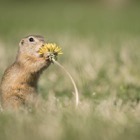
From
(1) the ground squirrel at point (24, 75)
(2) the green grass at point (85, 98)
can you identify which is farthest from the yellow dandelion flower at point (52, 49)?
(2) the green grass at point (85, 98)

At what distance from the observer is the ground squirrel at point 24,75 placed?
18.5 feet

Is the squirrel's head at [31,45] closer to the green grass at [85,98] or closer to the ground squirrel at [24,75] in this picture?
the ground squirrel at [24,75]

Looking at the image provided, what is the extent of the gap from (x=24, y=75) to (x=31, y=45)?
331 mm

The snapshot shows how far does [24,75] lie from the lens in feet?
19.1

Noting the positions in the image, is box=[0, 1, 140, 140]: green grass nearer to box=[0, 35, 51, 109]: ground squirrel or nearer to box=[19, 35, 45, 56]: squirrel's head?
box=[0, 35, 51, 109]: ground squirrel

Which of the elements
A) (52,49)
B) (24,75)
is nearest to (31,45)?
(24,75)

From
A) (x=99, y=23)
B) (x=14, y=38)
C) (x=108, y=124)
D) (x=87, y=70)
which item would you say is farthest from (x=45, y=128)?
(x=99, y=23)

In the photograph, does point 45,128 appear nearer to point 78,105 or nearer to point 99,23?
point 78,105

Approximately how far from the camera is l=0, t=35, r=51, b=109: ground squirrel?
5.65 metres

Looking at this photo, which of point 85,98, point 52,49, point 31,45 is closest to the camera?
point 52,49

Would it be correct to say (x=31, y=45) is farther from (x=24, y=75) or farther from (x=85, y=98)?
(x=85, y=98)

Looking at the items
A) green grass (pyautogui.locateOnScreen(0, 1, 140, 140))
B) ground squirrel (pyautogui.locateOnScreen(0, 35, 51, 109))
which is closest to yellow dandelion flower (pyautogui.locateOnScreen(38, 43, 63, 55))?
ground squirrel (pyautogui.locateOnScreen(0, 35, 51, 109))

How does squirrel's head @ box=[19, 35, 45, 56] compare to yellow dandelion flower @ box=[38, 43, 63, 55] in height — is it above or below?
above

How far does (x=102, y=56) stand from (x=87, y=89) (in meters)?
2.48
